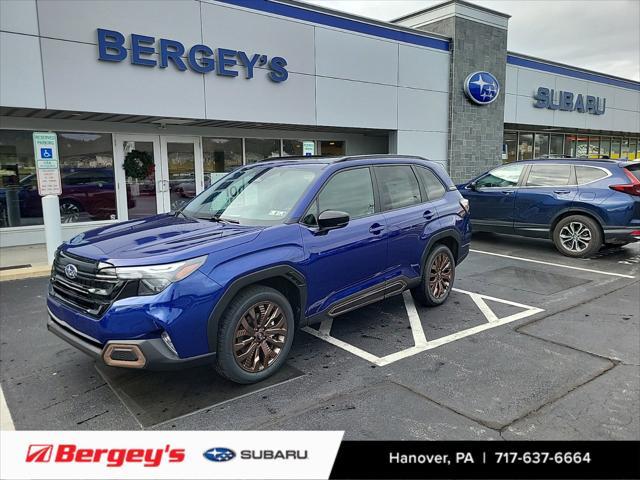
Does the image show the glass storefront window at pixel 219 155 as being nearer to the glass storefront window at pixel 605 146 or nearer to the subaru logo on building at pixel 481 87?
the subaru logo on building at pixel 481 87

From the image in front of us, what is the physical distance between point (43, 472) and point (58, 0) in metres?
9.10

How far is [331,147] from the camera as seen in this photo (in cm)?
1532

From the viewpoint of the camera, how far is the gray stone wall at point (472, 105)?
15617 millimetres

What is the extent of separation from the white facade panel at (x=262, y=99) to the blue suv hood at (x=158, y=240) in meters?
7.15

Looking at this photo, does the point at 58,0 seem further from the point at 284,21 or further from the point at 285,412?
the point at 285,412

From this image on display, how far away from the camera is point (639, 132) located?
1006 inches

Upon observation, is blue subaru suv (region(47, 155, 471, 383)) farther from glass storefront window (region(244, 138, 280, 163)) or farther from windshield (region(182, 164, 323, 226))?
glass storefront window (region(244, 138, 280, 163))

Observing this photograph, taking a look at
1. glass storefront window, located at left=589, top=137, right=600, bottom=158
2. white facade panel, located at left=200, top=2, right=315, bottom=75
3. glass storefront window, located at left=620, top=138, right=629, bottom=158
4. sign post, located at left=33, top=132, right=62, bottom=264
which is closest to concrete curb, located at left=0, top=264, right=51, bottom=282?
sign post, located at left=33, top=132, right=62, bottom=264

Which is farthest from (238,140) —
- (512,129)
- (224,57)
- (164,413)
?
(512,129)

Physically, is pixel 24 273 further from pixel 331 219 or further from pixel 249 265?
pixel 331 219

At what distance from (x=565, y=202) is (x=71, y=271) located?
331 inches

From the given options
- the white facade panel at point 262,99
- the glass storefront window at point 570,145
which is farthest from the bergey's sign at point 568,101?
the white facade panel at point 262,99

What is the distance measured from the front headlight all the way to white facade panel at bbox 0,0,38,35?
25.2ft

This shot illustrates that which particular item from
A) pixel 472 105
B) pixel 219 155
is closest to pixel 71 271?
pixel 219 155
